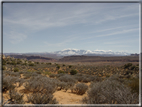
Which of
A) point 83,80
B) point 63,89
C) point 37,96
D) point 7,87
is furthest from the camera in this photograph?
point 83,80

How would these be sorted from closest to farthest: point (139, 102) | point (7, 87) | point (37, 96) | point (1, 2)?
point (1, 2) < point (139, 102) < point (37, 96) < point (7, 87)

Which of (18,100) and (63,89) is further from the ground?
(18,100)

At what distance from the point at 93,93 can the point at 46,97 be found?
7.49 ft

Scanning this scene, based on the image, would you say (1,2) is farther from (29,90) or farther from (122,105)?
(29,90)

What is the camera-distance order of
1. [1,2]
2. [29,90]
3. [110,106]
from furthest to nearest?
[29,90] → [110,106] → [1,2]

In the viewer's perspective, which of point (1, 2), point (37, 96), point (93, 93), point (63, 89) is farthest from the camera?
point (63, 89)

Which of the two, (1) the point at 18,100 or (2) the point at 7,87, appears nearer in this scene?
(1) the point at 18,100

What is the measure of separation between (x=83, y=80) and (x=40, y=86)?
7.54 m

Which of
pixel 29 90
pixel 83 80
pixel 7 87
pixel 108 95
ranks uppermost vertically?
pixel 108 95

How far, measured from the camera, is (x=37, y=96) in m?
3.83

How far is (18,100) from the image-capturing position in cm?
393

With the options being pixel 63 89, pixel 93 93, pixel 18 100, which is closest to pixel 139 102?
pixel 93 93

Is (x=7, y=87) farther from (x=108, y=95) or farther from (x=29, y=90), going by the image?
(x=108, y=95)

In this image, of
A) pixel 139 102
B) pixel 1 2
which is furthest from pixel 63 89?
pixel 1 2
